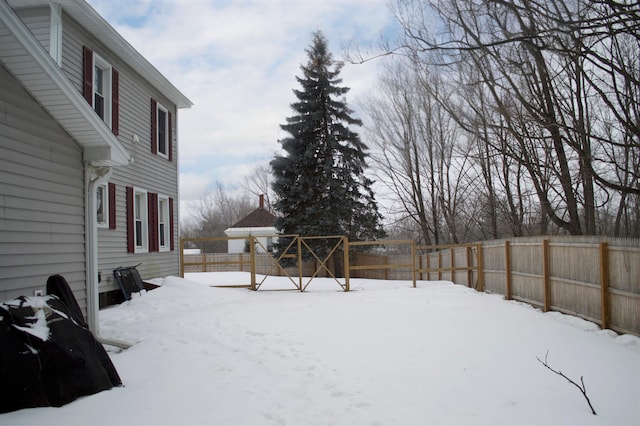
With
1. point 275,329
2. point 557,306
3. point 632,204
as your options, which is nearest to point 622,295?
point 557,306

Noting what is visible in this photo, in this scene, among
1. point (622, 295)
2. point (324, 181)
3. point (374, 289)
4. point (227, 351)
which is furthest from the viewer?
point (324, 181)

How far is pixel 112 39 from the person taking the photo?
10406 mm

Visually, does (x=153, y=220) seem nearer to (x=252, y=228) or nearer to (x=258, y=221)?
(x=252, y=228)

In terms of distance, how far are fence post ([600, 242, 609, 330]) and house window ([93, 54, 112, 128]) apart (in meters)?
10.1

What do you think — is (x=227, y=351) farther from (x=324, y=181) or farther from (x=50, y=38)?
(x=324, y=181)

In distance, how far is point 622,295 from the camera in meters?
6.68

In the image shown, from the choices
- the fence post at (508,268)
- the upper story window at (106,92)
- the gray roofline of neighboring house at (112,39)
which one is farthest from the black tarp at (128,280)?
the fence post at (508,268)

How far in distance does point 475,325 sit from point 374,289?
6.27 metres

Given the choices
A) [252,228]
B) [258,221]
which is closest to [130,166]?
[252,228]

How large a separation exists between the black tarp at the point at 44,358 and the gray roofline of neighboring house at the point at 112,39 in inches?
269

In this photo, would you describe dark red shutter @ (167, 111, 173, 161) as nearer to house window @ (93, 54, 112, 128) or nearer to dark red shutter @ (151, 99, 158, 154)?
dark red shutter @ (151, 99, 158, 154)

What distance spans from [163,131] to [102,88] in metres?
3.21

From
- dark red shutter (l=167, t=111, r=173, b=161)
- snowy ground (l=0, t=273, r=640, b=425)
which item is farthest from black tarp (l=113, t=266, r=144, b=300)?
dark red shutter (l=167, t=111, r=173, b=161)

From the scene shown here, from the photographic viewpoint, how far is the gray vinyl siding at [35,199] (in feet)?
16.5
